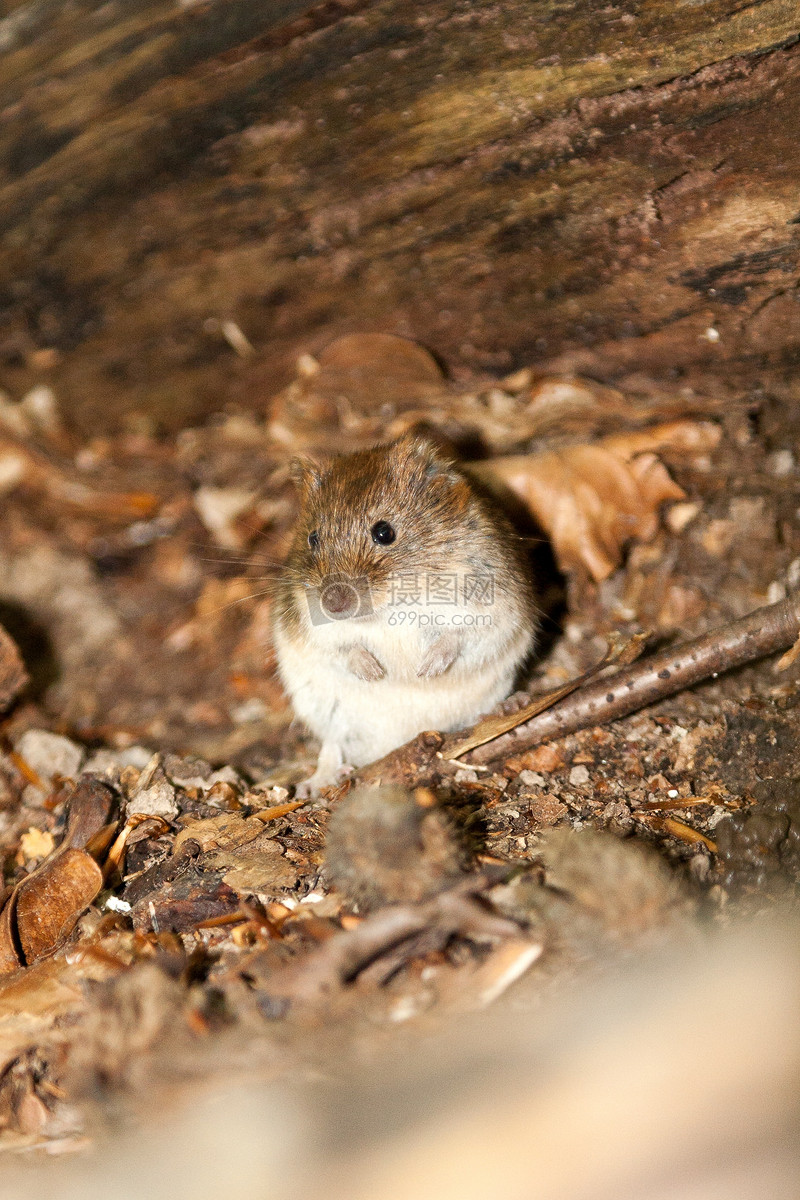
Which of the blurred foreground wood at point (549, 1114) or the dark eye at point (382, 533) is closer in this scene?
the blurred foreground wood at point (549, 1114)

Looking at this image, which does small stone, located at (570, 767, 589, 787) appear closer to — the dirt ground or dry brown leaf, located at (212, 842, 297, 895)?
the dirt ground

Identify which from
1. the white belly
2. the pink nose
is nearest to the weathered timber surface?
the white belly

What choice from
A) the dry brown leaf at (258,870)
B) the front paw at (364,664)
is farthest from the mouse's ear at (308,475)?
the dry brown leaf at (258,870)

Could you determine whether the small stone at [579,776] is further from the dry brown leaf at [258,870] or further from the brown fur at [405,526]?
the dry brown leaf at [258,870]

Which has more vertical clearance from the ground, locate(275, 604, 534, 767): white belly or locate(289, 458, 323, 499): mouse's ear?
locate(289, 458, 323, 499): mouse's ear

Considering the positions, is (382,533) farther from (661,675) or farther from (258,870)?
(258,870)
